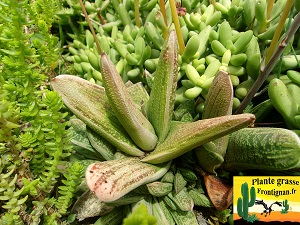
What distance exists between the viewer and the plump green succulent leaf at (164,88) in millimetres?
925

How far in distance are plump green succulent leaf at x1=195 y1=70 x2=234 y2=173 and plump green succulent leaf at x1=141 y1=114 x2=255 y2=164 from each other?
0.08m

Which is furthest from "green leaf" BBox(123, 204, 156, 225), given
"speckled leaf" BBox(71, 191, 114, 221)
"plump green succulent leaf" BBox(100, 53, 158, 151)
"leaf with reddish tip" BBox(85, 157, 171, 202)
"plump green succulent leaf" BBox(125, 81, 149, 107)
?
"plump green succulent leaf" BBox(125, 81, 149, 107)

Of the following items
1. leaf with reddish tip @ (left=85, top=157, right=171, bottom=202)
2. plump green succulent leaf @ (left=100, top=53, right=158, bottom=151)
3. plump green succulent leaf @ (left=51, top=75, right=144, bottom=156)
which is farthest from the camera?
plump green succulent leaf @ (left=51, top=75, right=144, bottom=156)

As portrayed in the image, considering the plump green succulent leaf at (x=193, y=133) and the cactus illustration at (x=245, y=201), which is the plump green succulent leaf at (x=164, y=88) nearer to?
the plump green succulent leaf at (x=193, y=133)

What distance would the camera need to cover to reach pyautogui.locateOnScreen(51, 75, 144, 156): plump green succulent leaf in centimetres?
101

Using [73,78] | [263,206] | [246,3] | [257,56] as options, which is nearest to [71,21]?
[73,78]

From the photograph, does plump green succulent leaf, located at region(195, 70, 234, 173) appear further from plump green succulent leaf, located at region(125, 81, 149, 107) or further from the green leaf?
the green leaf

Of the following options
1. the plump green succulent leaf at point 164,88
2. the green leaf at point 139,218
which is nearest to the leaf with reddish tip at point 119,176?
the plump green succulent leaf at point 164,88

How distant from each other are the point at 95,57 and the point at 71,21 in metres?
0.46

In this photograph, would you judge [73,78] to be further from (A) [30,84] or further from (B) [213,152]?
(B) [213,152]

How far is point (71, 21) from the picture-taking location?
165cm

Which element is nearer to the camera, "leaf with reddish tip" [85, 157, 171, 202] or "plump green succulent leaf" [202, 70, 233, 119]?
"leaf with reddish tip" [85, 157, 171, 202]

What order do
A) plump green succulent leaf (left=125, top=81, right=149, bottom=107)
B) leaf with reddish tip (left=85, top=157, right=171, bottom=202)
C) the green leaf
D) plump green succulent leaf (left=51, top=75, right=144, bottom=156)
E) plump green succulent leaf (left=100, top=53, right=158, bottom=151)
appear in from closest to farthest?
the green leaf < leaf with reddish tip (left=85, top=157, right=171, bottom=202) < plump green succulent leaf (left=100, top=53, right=158, bottom=151) < plump green succulent leaf (left=51, top=75, right=144, bottom=156) < plump green succulent leaf (left=125, top=81, right=149, bottom=107)

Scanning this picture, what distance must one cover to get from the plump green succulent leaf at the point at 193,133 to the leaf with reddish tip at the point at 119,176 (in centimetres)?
3
